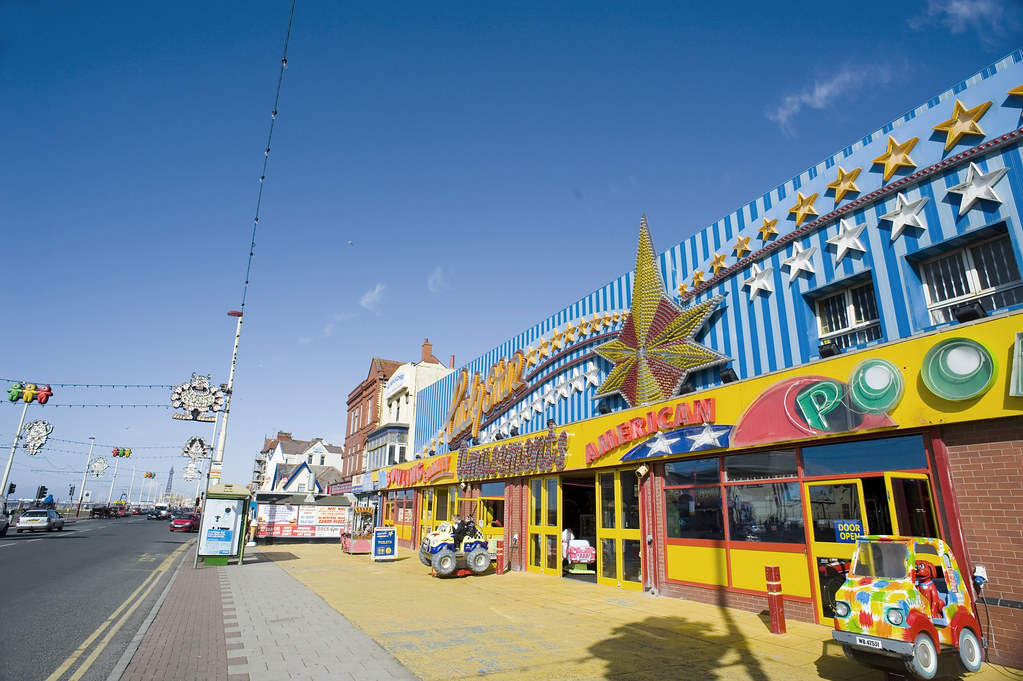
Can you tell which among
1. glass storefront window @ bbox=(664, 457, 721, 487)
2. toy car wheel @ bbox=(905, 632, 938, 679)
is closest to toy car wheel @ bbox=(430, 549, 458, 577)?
glass storefront window @ bbox=(664, 457, 721, 487)

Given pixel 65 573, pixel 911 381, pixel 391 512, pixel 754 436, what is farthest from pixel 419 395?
pixel 911 381

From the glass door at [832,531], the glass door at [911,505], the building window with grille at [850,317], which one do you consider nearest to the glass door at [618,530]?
the glass door at [832,531]

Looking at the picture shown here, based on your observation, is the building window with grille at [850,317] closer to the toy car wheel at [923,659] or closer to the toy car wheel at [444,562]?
the toy car wheel at [923,659]

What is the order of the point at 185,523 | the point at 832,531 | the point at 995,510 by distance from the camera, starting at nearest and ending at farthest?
1. the point at 995,510
2. the point at 832,531
3. the point at 185,523

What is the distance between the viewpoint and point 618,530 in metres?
14.0

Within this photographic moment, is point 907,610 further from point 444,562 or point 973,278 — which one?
point 444,562

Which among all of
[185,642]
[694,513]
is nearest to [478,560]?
[694,513]

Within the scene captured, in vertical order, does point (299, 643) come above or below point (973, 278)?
below

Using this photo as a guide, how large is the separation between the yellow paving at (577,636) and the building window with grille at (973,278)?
205 inches

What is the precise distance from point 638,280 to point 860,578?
934cm

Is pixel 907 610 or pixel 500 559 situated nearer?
pixel 907 610

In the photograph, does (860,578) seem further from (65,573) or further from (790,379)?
(65,573)

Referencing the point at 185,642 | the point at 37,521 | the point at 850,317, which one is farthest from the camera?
the point at 37,521

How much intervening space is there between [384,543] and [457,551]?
19.9ft
